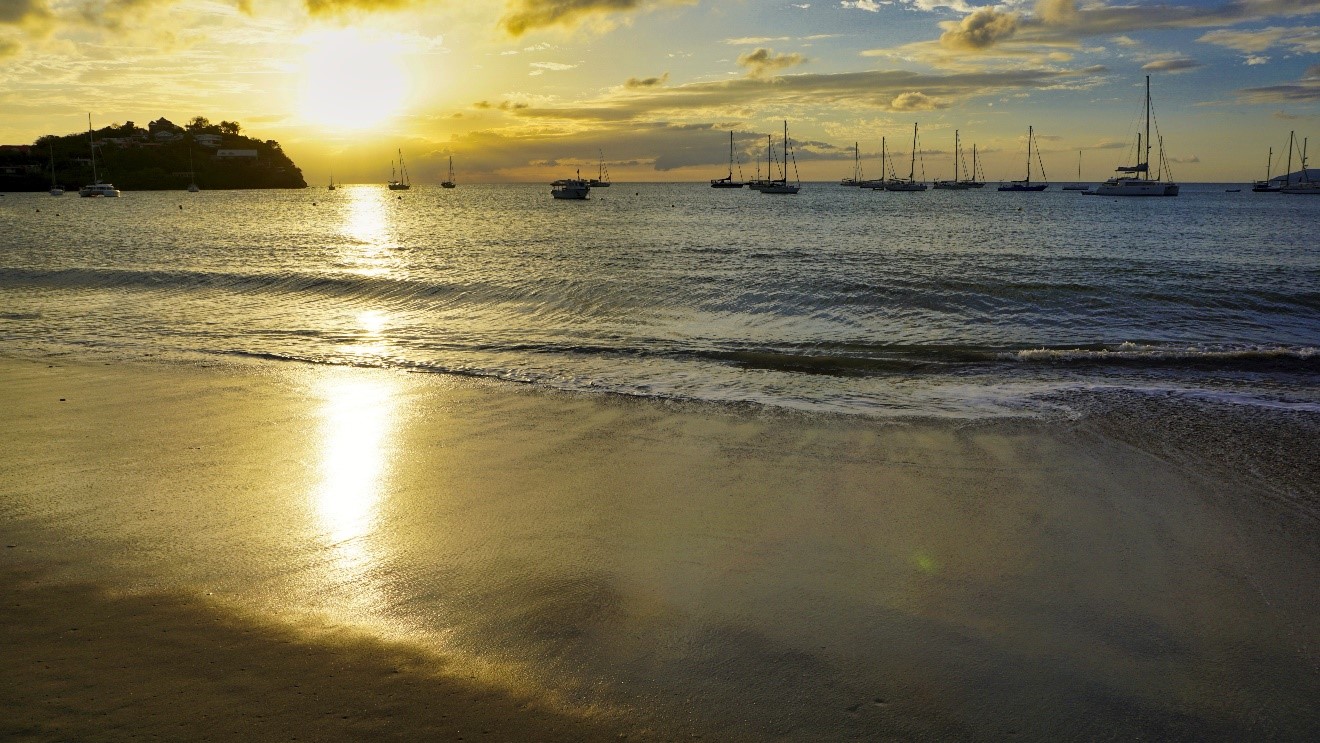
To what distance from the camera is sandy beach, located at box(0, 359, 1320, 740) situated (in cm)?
413

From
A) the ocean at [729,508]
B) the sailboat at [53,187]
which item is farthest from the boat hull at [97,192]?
the ocean at [729,508]

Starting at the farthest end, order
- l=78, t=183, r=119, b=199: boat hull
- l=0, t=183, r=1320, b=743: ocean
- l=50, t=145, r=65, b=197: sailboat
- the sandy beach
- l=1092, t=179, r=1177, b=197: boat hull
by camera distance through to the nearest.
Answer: l=50, t=145, r=65, b=197: sailboat, l=78, t=183, r=119, b=199: boat hull, l=1092, t=179, r=1177, b=197: boat hull, l=0, t=183, r=1320, b=743: ocean, the sandy beach

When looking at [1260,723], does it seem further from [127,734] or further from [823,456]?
[127,734]

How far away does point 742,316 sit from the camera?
66.2 ft

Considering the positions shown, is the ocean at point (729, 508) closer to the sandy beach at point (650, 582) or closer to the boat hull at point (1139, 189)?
the sandy beach at point (650, 582)

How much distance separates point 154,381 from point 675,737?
37.2 feet

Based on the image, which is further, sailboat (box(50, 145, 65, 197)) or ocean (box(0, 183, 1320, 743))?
sailboat (box(50, 145, 65, 197))

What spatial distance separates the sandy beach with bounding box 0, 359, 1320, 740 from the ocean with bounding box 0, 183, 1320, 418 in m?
3.02

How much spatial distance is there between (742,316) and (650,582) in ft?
49.3

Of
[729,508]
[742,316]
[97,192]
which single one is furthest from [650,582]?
[97,192]

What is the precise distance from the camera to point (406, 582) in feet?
18.1

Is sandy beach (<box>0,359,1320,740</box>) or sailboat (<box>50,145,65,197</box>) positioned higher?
sailboat (<box>50,145,65,197</box>)

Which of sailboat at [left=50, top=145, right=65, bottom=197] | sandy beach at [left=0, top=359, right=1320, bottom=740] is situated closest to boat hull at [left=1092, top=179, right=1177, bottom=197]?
sandy beach at [left=0, top=359, right=1320, bottom=740]

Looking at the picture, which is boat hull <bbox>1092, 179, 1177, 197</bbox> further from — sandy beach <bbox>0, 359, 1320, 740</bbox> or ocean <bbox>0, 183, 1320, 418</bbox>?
sandy beach <bbox>0, 359, 1320, 740</bbox>
